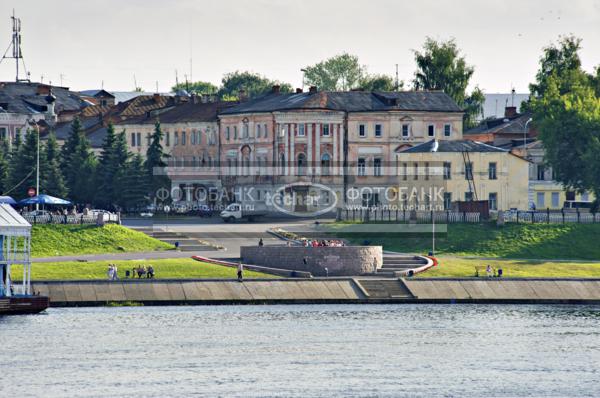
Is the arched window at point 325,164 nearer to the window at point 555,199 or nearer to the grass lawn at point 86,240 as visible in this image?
the window at point 555,199

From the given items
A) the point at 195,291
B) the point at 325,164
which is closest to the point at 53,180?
the point at 325,164

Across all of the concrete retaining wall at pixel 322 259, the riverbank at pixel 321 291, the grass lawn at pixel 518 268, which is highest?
the concrete retaining wall at pixel 322 259

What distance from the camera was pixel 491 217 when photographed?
125 meters

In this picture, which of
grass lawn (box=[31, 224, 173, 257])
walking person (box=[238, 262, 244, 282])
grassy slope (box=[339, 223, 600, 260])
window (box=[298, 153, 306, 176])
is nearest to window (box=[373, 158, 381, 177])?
window (box=[298, 153, 306, 176])

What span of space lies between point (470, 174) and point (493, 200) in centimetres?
341

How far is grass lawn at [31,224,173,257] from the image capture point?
110m

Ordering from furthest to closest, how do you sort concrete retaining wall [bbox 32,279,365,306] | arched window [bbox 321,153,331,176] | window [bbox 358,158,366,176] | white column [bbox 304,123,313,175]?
window [bbox 358,158,366,176] → arched window [bbox 321,153,331,176] → white column [bbox 304,123,313,175] → concrete retaining wall [bbox 32,279,365,306]

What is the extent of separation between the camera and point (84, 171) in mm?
145750

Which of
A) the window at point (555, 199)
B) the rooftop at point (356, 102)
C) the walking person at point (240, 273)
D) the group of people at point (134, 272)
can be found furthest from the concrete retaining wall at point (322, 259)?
the window at point (555, 199)

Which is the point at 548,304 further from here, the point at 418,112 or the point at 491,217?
the point at 418,112

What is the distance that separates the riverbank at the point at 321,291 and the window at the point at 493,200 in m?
34.6

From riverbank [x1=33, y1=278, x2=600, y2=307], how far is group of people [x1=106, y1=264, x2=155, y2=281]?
4.57 ft

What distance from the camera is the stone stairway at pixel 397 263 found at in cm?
10556

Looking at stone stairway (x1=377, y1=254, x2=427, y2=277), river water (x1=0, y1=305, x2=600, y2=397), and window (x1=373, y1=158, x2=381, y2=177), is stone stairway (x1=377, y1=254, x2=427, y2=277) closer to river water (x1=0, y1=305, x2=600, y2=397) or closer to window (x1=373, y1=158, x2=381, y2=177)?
river water (x1=0, y1=305, x2=600, y2=397)
